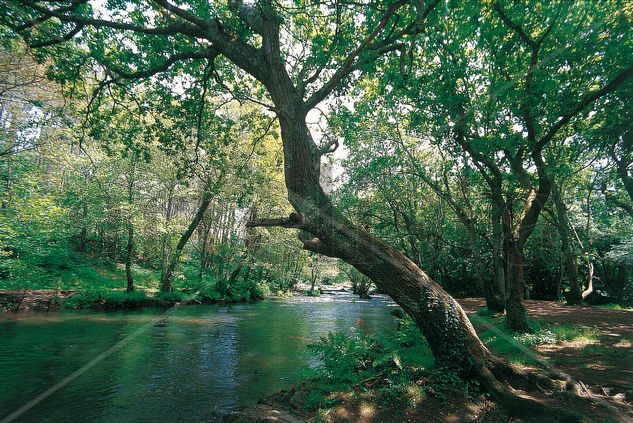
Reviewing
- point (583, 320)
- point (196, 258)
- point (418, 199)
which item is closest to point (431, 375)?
point (583, 320)

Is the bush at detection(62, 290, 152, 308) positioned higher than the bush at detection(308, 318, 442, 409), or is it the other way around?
the bush at detection(62, 290, 152, 308)

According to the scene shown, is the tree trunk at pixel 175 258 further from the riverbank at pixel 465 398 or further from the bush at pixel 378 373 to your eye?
→ the riverbank at pixel 465 398

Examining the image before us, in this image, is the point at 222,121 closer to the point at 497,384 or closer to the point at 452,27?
the point at 452,27

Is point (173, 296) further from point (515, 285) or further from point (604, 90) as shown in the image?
point (604, 90)

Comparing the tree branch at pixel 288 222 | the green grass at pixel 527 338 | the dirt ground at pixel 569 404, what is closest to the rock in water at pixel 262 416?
the dirt ground at pixel 569 404

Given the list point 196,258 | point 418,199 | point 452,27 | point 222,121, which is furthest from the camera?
point 196,258

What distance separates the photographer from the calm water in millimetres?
7219

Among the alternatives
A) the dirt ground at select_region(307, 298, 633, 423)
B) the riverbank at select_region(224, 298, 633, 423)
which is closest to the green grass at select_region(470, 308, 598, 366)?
the riverbank at select_region(224, 298, 633, 423)

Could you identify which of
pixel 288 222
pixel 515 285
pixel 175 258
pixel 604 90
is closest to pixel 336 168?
pixel 515 285

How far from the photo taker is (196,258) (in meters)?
41.2

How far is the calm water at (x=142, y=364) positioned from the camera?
23.7 feet

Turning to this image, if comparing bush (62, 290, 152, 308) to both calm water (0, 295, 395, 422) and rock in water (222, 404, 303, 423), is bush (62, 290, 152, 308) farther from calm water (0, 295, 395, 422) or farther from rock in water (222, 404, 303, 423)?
rock in water (222, 404, 303, 423)

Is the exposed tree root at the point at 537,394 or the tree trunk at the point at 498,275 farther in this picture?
the tree trunk at the point at 498,275

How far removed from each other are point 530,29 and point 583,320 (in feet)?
36.4
